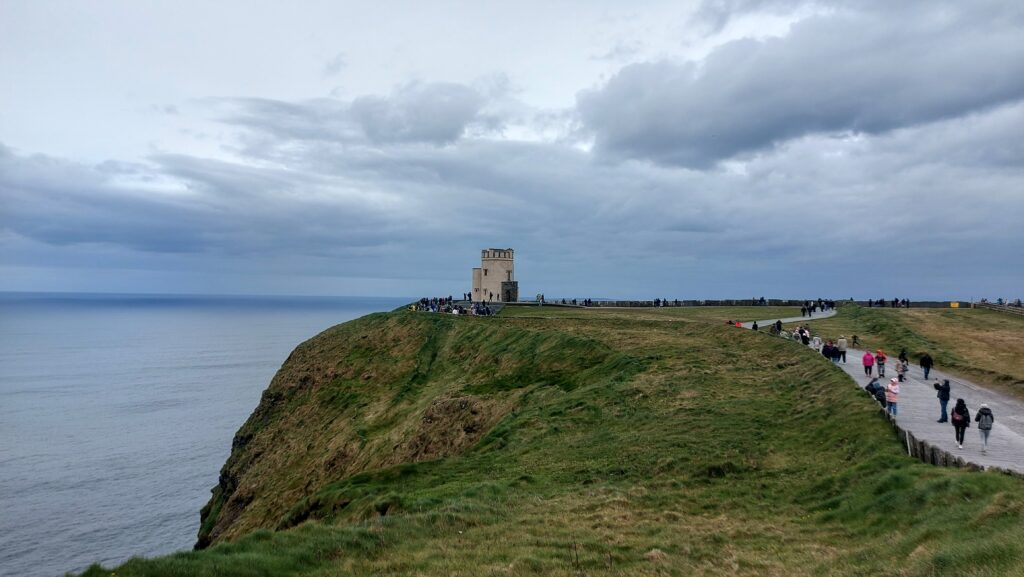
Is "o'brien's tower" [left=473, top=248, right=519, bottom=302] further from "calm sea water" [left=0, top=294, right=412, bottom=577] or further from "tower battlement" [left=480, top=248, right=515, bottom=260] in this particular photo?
"calm sea water" [left=0, top=294, right=412, bottom=577]

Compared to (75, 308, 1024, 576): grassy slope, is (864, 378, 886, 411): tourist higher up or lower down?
higher up

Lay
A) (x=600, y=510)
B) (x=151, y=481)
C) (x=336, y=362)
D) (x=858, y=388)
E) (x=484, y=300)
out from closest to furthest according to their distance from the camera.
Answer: (x=600, y=510) → (x=858, y=388) → (x=151, y=481) → (x=336, y=362) → (x=484, y=300)

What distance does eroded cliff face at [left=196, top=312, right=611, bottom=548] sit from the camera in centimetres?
3197

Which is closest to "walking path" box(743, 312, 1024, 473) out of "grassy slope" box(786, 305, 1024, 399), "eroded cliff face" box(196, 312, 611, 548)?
"grassy slope" box(786, 305, 1024, 399)

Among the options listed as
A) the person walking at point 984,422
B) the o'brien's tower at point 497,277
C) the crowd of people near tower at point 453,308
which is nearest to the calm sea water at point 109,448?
the crowd of people near tower at point 453,308

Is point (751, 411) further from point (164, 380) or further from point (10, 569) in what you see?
point (164, 380)

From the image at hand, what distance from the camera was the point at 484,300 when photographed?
248 ft

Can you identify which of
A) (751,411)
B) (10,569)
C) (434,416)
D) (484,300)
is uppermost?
(484,300)

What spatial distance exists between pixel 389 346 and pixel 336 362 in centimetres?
478

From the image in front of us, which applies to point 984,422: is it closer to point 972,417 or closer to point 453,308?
point 972,417

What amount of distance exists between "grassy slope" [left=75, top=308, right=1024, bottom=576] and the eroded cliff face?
105 cm

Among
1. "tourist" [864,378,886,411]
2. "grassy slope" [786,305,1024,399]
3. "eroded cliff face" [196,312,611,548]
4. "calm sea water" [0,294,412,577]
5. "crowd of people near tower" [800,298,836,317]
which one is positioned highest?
"crowd of people near tower" [800,298,836,317]

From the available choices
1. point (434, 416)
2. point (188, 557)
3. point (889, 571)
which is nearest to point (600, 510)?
point (889, 571)

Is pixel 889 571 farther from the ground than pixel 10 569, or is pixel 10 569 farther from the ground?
pixel 889 571
